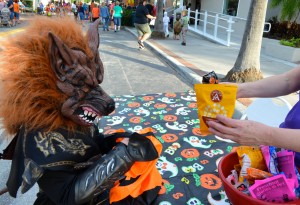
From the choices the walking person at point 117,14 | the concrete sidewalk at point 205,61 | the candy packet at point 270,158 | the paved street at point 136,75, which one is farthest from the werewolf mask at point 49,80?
the walking person at point 117,14

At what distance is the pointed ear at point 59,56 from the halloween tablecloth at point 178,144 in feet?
3.92

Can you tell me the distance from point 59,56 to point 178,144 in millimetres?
2125

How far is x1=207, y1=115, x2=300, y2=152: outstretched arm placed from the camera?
1.26 meters

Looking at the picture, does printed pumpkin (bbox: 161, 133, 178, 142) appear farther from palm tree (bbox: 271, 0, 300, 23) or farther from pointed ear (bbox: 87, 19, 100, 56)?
palm tree (bbox: 271, 0, 300, 23)

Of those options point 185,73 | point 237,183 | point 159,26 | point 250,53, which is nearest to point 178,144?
point 237,183

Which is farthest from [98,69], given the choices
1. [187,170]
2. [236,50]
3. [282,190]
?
[236,50]

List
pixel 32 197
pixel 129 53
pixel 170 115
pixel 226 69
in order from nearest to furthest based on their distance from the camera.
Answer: pixel 32 197
pixel 170 115
pixel 226 69
pixel 129 53

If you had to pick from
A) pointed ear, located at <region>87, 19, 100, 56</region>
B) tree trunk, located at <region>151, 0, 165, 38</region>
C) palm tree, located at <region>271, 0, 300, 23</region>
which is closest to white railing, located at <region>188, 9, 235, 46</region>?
tree trunk, located at <region>151, 0, 165, 38</region>

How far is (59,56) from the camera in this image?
1.23 metres

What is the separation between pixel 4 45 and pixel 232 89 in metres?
1.16

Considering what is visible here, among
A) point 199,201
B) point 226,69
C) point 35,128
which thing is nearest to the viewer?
point 35,128

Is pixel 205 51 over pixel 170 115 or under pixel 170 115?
over

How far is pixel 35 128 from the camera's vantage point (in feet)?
4.21

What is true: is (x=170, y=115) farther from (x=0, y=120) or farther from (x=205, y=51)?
(x=205, y=51)
